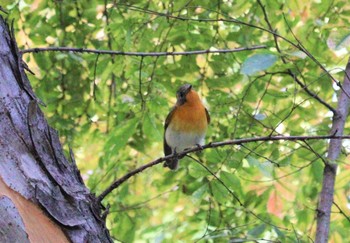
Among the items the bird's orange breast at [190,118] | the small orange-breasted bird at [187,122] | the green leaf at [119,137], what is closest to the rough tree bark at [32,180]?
the green leaf at [119,137]

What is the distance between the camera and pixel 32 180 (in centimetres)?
167

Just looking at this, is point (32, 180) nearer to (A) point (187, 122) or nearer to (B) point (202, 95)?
(B) point (202, 95)

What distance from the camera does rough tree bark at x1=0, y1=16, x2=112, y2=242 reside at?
1619 millimetres

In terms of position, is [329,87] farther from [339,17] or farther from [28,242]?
[28,242]

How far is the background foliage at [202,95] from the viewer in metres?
2.98

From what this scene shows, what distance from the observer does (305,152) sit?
293 centimetres

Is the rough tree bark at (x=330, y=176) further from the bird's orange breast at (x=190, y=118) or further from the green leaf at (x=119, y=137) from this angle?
the bird's orange breast at (x=190, y=118)

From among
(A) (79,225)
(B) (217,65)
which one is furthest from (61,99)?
(A) (79,225)

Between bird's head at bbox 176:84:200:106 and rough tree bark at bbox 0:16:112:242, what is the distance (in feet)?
5.52

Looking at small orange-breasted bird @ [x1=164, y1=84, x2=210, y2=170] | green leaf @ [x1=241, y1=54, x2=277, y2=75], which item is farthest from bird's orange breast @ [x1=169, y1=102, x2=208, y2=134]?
green leaf @ [x1=241, y1=54, x2=277, y2=75]

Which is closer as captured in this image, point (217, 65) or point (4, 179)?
point (4, 179)

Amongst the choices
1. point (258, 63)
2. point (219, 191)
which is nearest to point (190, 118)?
point (219, 191)

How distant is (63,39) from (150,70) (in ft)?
2.52

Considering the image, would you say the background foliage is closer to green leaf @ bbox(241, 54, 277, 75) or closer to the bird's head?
the bird's head
